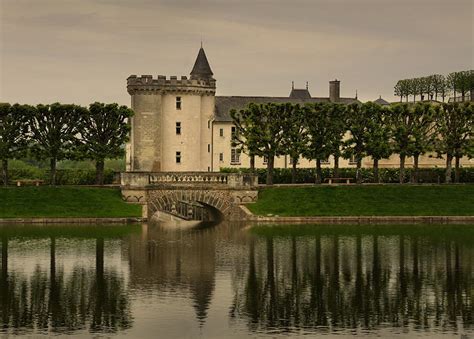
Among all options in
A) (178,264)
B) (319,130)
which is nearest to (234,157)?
(319,130)

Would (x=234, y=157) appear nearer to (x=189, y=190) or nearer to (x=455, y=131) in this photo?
(x=455, y=131)

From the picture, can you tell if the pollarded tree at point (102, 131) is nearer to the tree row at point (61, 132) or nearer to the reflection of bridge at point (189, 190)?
the tree row at point (61, 132)

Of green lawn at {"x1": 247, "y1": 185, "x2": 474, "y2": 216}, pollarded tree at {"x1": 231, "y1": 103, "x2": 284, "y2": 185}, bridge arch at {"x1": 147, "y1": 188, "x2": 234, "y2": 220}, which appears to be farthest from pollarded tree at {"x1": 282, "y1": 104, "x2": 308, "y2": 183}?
bridge arch at {"x1": 147, "y1": 188, "x2": 234, "y2": 220}

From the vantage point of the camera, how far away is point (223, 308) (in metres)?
35.5

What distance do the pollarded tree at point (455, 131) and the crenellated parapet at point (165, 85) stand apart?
29.3 metres

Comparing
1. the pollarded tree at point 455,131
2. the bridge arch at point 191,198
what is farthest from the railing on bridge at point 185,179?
the pollarded tree at point 455,131

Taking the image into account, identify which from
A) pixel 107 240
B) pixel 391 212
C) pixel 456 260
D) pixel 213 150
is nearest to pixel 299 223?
pixel 391 212

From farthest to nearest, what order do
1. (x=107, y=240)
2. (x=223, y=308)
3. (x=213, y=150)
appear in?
1. (x=213, y=150)
2. (x=107, y=240)
3. (x=223, y=308)

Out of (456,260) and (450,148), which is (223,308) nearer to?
(456,260)

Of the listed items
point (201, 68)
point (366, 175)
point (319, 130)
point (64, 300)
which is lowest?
point (64, 300)

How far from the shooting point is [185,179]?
7912 centimetres

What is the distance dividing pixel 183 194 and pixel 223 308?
4302 centimetres

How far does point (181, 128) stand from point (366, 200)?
31.5 m

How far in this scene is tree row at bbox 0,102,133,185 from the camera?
276 feet
